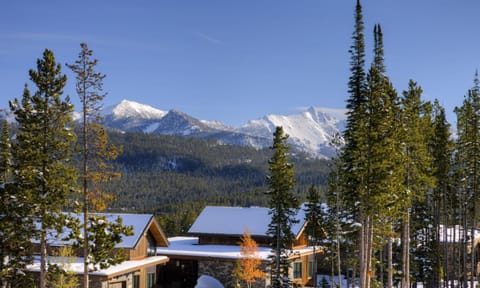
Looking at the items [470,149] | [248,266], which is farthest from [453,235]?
[248,266]

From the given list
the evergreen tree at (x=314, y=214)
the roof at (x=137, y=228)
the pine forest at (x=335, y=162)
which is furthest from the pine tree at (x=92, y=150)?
the evergreen tree at (x=314, y=214)

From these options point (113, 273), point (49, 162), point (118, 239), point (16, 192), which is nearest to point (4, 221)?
point (16, 192)

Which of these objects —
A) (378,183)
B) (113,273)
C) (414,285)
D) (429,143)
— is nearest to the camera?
(378,183)

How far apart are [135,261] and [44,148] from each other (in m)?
15.7

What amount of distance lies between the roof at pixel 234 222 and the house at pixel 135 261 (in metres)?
7.33

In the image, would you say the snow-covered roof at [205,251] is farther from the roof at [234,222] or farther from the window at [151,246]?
the window at [151,246]

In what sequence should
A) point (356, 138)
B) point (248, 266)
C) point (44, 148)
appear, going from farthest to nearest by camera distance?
1. point (248, 266)
2. point (356, 138)
3. point (44, 148)

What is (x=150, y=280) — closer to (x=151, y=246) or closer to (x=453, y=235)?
(x=151, y=246)

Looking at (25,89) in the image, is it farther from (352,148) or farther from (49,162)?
(352,148)

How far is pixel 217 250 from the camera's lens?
4344 cm

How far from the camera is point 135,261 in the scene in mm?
35406

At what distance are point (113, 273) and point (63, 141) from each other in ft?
37.0

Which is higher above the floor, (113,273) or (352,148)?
(352,148)

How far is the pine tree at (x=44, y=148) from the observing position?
71.5 ft
